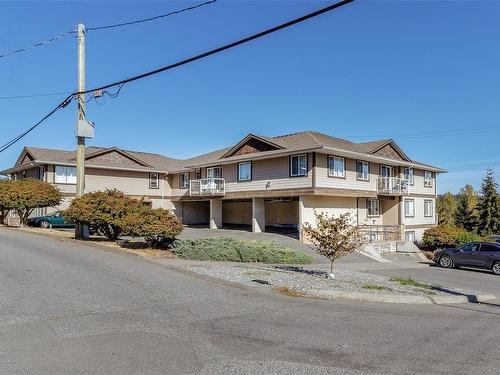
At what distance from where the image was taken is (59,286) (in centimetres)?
1016

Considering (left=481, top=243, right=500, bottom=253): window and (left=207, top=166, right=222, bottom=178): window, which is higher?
(left=207, top=166, right=222, bottom=178): window

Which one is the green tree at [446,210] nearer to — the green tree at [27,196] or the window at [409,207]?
the window at [409,207]

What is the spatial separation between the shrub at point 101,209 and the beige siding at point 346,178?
12.9 metres

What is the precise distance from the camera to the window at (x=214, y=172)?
36.9 m

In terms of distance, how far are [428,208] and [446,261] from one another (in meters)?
17.8

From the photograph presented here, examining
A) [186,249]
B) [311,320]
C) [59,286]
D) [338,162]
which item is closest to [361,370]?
[311,320]

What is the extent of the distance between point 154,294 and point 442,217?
57.2 meters

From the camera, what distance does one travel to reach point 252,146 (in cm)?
3388

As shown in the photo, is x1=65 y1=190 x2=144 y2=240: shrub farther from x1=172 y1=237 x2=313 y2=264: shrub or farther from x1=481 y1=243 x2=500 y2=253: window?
x1=481 y1=243 x2=500 y2=253: window

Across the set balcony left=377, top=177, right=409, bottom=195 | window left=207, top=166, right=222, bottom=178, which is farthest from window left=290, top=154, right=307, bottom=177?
balcony left=377, top=177, right=409, bottom=195

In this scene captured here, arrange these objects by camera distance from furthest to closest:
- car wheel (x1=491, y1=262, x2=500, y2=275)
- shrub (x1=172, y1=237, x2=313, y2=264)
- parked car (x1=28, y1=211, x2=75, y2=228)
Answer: parked car (x1=28, y1=211, x2=75, y2=228) → car wheel (x1=491, y1=262, x2=500, y2=275) → shrub (x1=172, y1=237, x2=313, y2=264)

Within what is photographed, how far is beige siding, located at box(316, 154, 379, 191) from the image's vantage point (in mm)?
29219

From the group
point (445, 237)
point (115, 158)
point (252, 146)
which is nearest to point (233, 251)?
point (252, 146)

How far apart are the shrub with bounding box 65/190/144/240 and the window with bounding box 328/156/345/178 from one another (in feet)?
46.6
